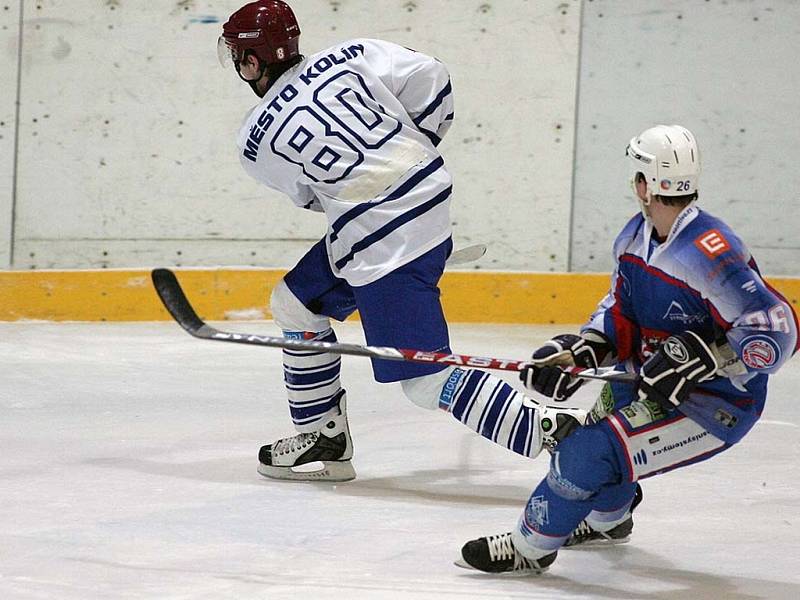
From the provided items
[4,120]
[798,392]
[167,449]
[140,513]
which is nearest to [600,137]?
[798,392]

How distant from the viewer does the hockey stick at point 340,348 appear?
2.41 m

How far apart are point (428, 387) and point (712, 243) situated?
81cm

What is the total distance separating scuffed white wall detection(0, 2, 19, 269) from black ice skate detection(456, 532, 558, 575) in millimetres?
3569

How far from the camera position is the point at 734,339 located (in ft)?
7.39

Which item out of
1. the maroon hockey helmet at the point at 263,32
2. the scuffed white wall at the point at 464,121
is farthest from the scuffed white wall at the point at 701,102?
the maroon hockey helmet at the point at 263,32

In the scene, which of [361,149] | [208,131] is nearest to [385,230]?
[361,149]

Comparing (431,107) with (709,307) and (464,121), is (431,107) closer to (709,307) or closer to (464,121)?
(709,307)

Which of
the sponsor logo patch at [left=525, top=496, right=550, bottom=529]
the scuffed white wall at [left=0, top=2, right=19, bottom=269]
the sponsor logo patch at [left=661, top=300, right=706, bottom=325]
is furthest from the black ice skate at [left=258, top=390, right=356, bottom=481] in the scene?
the scuffed white wall at [left=0, top=2, right=19, bottom=269]

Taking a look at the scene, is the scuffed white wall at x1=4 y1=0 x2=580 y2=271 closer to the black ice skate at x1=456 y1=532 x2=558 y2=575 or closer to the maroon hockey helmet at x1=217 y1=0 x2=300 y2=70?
the maroon hockey helmet at x1=217 y1=0 x2=300 y2=70

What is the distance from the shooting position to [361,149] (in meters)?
2.99

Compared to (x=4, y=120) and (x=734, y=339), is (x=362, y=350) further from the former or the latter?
(x=4, y=120)

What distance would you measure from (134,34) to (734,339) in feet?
12.6

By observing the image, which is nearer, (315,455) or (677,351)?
(677,351)

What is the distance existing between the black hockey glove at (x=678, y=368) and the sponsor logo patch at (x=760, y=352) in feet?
0.19
